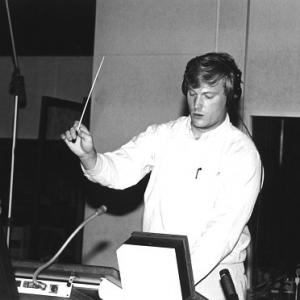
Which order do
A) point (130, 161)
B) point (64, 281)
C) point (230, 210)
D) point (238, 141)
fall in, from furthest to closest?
1. point (130, 161)
2. point (238, 141)
3. point (230, 210)
4. point (64, 281)

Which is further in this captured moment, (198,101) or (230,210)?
(198,101)

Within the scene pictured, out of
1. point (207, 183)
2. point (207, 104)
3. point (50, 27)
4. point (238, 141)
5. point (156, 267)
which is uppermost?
point (50, 27)

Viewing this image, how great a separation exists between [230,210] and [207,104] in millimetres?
429

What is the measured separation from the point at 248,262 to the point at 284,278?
246mm

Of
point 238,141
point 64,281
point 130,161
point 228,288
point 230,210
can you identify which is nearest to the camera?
point 228,288

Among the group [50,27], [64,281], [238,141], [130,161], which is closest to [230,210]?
[238,141]

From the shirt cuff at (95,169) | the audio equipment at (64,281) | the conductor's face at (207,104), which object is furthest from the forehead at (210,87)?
the audio equipment at (64,281)

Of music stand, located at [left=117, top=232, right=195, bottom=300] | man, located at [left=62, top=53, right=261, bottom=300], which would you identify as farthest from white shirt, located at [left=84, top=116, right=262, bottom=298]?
music stand, located at [left=117, top=232, right=195, bottom=300]

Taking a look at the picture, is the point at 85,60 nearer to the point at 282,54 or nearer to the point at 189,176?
the point at 282,54

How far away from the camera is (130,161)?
264 cm

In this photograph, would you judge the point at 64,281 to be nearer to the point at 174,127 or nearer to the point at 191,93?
the point at 191,93

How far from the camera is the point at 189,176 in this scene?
8.29 ft

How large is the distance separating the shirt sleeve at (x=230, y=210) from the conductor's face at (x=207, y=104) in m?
0.16

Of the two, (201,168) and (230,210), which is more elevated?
(201,168)
